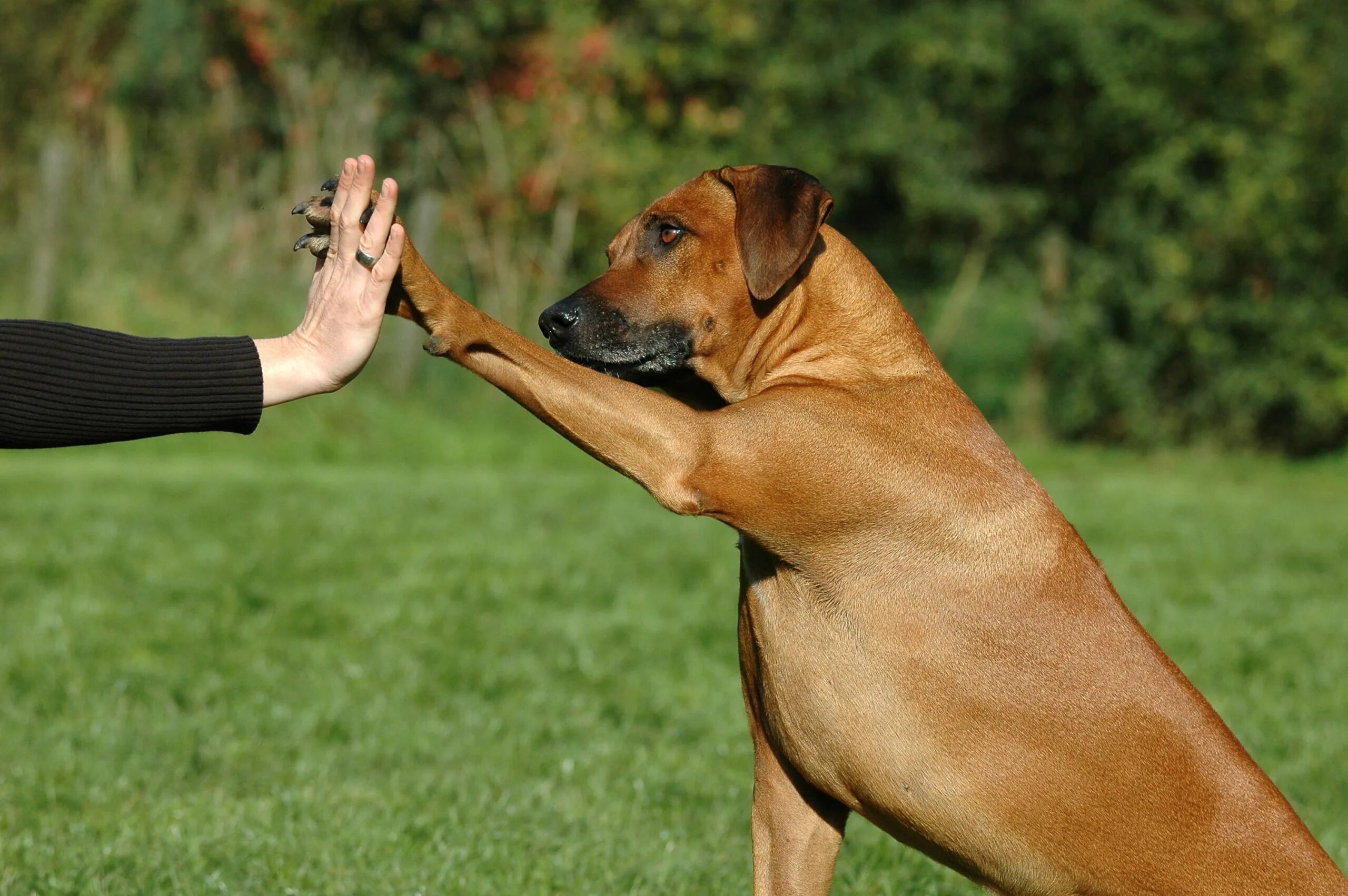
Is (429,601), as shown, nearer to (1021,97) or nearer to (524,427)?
(524,427)

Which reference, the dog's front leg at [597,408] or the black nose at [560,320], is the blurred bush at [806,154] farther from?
the dog's front leg at [597,408]

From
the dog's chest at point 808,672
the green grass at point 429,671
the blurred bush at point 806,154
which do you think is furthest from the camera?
the blurred bush at point 806,154

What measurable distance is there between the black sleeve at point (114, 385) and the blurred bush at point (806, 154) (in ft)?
29.9

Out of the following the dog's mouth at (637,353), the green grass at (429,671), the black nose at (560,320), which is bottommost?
the green grass at (429,671)

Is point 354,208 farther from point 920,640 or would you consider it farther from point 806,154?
point 806,154

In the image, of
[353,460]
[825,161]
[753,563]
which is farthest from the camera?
[825,161]

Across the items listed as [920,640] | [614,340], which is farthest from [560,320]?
[920,640]

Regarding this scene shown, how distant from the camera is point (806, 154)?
48.2 ft

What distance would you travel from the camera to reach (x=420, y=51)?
43.1 feet

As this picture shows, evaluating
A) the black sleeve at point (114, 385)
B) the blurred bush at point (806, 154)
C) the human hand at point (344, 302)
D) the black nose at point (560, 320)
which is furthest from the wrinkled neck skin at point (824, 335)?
the blurred bush at point (806, 154)

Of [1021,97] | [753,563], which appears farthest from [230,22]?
[753,563]

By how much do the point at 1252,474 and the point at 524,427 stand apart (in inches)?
242

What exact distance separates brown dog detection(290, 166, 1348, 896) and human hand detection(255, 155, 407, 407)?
0.07 metres

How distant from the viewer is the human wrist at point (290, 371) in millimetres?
3002
